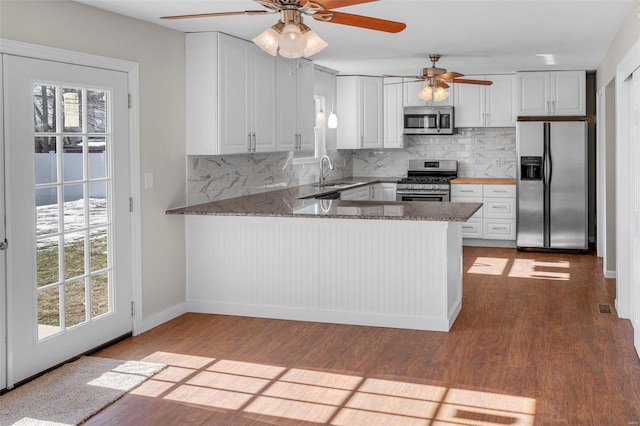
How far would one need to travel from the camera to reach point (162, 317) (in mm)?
5172

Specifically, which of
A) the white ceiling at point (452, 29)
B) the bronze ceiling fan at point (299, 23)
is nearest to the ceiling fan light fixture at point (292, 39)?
the bronze ceiling fan at point (299, 23)

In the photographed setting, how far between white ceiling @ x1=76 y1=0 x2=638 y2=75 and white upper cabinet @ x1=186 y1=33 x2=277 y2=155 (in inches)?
5.5

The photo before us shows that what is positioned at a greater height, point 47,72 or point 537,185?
point 47,72

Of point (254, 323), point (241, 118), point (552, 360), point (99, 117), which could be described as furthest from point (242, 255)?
point (552, 360)

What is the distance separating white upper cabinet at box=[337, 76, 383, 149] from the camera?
28.1ft

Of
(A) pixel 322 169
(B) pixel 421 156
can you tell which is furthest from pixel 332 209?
(B) pixel 421 156

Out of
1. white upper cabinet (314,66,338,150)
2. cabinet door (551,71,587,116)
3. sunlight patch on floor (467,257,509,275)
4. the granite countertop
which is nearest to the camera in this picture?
the granite countertop

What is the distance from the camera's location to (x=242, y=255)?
5.33 metres

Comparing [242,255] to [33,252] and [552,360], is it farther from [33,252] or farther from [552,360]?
[552,360]

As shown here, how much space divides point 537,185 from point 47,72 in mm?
6069

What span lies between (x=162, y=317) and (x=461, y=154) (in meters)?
5.41

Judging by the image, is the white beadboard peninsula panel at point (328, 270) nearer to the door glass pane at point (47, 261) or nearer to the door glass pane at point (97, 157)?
the door glass pane at point (97, 157)

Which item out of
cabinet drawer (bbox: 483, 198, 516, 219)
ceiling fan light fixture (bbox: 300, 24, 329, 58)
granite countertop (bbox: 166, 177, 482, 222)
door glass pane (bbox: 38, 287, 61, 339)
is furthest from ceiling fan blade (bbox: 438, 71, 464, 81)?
door glass pane (bbox: 38, 287, 61, 339)

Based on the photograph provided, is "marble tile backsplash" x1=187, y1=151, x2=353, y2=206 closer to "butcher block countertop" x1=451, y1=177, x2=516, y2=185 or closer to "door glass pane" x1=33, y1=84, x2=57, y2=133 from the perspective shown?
"door glass pane" x1=33, y1=84, x2=57, y2=133
